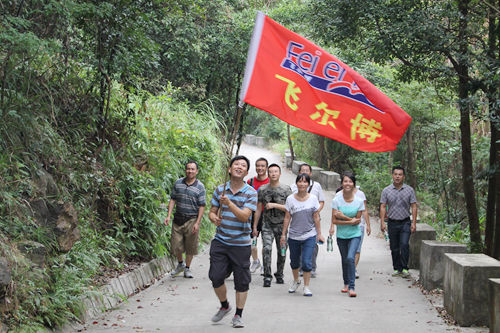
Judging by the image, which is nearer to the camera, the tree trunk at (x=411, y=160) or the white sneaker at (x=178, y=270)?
the white sneaker at (x=178, y=270)

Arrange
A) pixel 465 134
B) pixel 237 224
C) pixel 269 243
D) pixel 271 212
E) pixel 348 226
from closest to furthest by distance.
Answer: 1. pixel 237 224
2. pixel 348 226
3. pixel 269 243
4. pixel 271 212
5. pixel 465 134

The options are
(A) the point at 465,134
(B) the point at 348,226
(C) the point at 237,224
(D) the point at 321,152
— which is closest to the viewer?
(C) the point at 237,224

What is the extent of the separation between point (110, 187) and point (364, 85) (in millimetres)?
4623

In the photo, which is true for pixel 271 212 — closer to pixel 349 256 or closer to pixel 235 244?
pixel 349 256

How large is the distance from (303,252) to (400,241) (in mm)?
2330

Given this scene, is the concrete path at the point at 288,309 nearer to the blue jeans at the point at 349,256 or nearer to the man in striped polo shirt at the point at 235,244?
the blue jeans at the point at 349,256

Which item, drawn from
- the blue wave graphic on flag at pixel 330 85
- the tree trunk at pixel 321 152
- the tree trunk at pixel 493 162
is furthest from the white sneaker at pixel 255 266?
the tree trunk at pixel 321 152

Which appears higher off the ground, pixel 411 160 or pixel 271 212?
pixel 411 160

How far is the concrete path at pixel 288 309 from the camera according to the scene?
755 cm

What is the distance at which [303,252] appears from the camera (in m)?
9.48

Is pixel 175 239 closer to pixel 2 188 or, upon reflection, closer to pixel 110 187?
pixel 110 187

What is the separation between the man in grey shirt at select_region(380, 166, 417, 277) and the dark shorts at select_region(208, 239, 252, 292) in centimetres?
418

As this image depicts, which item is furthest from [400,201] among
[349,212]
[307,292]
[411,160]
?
[411,160]

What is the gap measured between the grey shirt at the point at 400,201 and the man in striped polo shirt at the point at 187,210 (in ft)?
10.4
